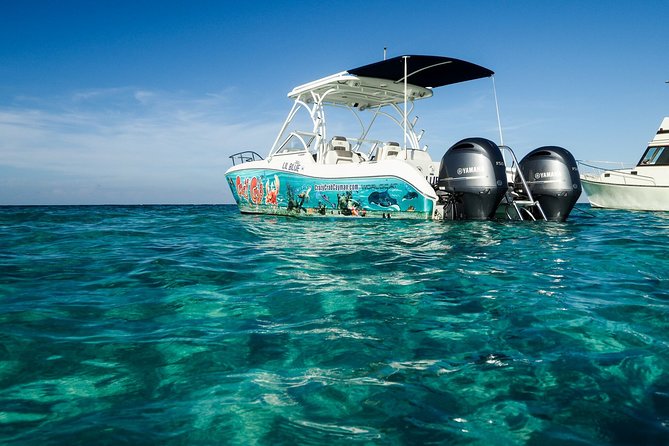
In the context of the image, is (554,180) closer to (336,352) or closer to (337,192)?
(337,192)

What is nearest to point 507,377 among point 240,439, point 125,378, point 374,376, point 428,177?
point 374,376

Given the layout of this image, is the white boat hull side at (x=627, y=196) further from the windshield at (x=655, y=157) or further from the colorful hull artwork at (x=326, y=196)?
the colorful hull artwork at (x=326, y=196)

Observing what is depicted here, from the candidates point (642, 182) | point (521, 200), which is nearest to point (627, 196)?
point (642, 182)

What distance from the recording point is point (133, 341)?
271 centimetres

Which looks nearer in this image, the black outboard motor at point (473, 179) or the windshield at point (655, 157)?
the black outboard motor at point (473, 179)

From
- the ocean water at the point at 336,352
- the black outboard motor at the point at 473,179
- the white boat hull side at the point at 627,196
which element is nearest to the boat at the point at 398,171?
the black outboard motor at the point at 473,179

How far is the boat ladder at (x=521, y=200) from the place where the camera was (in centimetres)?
1034

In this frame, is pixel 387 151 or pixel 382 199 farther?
pixel 387 151

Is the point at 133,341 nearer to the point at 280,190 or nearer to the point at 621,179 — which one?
the point at 280,190

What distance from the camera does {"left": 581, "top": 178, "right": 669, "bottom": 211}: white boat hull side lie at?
699 inches

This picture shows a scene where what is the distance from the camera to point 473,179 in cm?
981

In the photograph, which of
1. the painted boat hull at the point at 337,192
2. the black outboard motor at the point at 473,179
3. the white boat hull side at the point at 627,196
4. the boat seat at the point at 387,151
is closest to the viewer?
the black outboard motor at the point at 473,179

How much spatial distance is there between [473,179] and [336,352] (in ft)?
26.4

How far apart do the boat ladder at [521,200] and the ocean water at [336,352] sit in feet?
17.1
